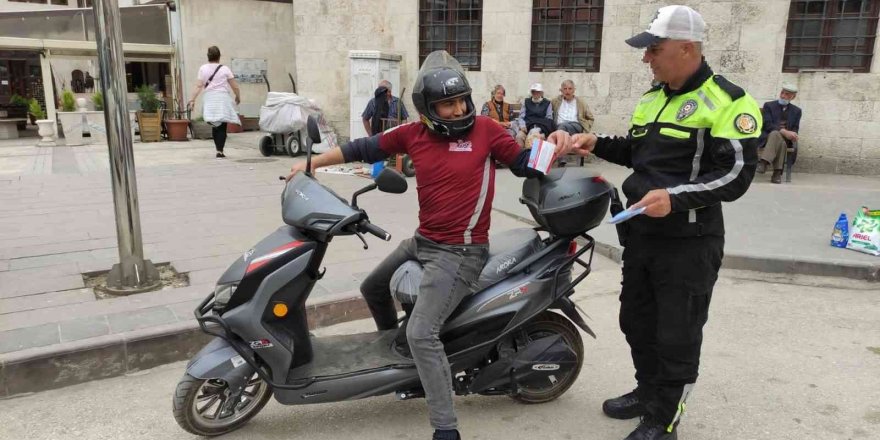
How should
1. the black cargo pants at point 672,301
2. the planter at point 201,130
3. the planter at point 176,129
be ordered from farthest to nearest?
the planter at point 201,130 → the planter at point 176,129 → the black cargo pants at point 672,301

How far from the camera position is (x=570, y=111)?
10.9m

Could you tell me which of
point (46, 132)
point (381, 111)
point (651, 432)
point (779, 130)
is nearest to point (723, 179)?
point (651, 432)

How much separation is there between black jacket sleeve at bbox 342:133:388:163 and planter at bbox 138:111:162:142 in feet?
43.8

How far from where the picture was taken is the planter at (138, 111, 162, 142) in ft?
48.2

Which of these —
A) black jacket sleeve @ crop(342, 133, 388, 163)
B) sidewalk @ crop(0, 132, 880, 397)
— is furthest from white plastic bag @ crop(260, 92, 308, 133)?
black jacket sleeve @ crop(342, 133, 388, 163)

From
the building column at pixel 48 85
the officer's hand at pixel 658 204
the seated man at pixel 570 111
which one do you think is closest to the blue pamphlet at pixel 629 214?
the officer's hand at pixel 658 204

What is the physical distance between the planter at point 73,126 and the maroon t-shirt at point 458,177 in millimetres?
13791

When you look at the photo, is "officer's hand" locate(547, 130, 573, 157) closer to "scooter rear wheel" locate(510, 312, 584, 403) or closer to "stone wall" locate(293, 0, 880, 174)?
"scooter rear wheel" locate(510, 312, 584, 403)

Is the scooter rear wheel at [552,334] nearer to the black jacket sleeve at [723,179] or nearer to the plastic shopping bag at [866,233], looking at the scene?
the black jacket sleeve at [723,179]

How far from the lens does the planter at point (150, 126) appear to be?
14695mm

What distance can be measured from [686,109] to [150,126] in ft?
47.9

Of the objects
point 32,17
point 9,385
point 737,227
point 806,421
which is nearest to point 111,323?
point 9,385

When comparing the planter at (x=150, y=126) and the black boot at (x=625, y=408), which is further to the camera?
the planter at (x=150, y=126)

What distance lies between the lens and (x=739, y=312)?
4.78 meters
